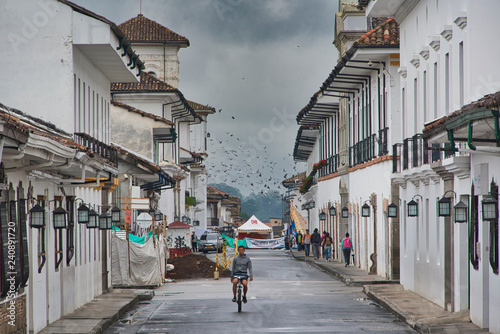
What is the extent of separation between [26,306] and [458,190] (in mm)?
8854

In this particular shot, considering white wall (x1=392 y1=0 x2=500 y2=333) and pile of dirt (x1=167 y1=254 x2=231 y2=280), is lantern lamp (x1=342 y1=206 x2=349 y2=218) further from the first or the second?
white wall (x1=392 y1=0 x2=500 y2=333)

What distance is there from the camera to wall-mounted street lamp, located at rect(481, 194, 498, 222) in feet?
48.4

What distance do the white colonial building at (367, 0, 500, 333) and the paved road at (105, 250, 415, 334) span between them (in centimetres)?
162

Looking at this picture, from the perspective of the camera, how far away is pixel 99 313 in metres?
19.8

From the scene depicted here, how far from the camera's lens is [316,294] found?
84.4 feet

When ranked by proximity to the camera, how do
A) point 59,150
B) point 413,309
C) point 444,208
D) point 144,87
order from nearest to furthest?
point 59,150
point 444,208
point 413,309
point 144,87

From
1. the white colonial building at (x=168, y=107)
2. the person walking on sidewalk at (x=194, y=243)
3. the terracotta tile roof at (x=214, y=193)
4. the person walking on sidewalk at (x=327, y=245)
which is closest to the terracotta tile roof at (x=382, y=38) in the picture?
the white colonial building at (x=168, y=107)

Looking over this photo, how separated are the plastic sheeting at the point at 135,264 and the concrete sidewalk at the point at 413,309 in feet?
20.7

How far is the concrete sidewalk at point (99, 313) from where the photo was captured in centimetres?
1705

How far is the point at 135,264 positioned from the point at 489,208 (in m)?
16.1

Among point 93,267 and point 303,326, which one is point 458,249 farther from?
point 93,267

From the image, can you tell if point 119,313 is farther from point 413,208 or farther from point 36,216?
point 413,208

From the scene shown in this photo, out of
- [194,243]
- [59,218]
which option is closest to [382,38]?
[59,218]

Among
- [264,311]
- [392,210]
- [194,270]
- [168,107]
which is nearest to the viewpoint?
[264,311]
